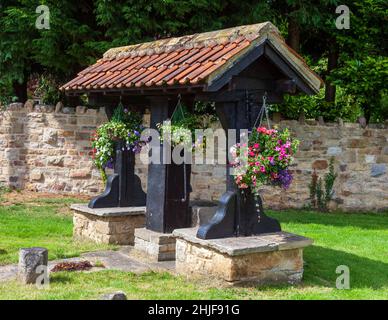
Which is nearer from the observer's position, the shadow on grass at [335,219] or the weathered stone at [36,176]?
the shadow on grass at [335,219]

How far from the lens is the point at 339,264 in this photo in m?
6.87

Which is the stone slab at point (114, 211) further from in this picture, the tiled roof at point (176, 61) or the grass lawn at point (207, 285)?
the tiled roof at point (176, 61)

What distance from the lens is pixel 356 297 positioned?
538 cm

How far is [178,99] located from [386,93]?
7.84 meters

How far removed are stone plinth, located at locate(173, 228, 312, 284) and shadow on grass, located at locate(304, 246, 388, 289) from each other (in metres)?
0.38

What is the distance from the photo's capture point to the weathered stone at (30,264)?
563 cm

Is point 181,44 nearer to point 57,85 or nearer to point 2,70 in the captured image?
point 2,70

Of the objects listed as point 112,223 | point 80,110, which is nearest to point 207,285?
point 112,223

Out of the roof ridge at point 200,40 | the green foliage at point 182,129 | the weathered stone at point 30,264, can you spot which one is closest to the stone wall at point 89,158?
the roof ridge at point 200,40

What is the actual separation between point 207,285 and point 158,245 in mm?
1207

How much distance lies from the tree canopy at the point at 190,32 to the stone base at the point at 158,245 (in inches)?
212

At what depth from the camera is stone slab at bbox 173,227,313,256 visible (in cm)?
542

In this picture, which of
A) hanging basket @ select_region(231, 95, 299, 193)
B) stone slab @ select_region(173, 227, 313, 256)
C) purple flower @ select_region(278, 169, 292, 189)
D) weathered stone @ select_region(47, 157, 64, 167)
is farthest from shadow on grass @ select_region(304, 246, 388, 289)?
weathered stone @ select_region(47, 157, 64, 167)

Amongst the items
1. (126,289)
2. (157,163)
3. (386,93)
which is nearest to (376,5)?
(386,93)
